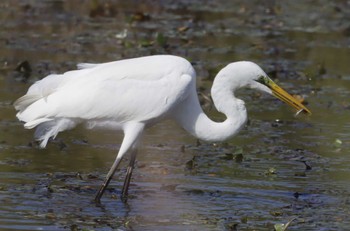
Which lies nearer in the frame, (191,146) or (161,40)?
(191,146)

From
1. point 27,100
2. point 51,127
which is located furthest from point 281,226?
point 27,100

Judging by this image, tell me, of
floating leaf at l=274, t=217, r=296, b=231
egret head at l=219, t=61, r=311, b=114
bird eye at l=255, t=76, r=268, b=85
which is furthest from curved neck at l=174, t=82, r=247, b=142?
floating leaf at l=274, t=217, r=296, b=231

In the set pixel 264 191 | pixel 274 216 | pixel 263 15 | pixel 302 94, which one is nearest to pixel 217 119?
pixel 302 94

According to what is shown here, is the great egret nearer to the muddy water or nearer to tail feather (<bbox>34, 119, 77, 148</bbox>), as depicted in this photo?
tail feather (<bbox>34, 119, 77, 148</bbox>)

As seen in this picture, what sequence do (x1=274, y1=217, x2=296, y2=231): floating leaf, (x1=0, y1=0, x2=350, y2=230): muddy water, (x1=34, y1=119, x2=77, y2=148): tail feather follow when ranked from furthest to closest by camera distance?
(x1=34, y1=119, x2=77, y2=148): tail feather → (x1=0, y1=0, x2=350, y2=230): muddy water → (x1=274, y1=217, x2=296, y2=231): floating leaf

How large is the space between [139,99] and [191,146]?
83.8 inches

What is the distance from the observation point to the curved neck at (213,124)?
8758mm

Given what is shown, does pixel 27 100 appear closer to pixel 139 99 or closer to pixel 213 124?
pixel 139 99

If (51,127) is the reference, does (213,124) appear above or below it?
above

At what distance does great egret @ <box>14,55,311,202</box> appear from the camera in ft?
28.6

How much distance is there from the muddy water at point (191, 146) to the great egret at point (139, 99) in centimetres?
56

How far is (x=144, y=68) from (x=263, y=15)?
1137 cm

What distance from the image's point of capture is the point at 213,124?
886 centimetres

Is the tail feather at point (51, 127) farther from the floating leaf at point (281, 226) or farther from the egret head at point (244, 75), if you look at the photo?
the floating leaf at point (281, 226)
